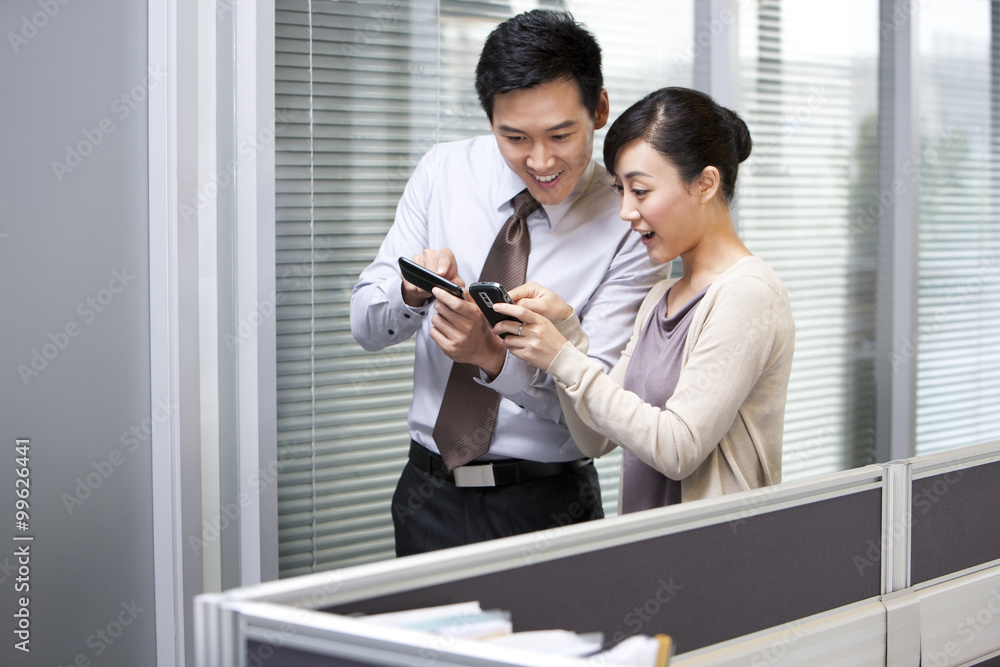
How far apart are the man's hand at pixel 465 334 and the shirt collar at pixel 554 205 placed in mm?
310

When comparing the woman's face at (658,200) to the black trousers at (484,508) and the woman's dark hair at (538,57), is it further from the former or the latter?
the black trousers at (484,508)

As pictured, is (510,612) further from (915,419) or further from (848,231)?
(915,419)

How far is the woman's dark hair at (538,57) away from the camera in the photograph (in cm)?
140

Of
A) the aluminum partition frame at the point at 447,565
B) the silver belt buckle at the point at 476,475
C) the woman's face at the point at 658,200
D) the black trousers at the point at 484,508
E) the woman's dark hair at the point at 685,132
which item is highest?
the woman's dark hair at the point at 685,132

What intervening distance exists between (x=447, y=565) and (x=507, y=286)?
2.72 feet

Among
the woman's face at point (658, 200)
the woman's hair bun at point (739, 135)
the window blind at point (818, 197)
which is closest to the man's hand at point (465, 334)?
the woman's face at point (658, 200)

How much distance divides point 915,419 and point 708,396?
2.33m

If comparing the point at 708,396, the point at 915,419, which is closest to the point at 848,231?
the point at 915,419

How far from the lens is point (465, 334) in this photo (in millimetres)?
1407

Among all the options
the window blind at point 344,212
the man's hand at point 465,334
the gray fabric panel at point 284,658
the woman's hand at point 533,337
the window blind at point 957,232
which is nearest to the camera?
the gray fabric panel at point 284,658

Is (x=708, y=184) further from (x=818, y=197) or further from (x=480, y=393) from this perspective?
(x=818, y=197)

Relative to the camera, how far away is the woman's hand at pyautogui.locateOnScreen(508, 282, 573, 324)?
1354mm

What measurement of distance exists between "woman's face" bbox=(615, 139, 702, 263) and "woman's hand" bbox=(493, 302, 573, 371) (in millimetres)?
241

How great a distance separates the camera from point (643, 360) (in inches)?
54.9
